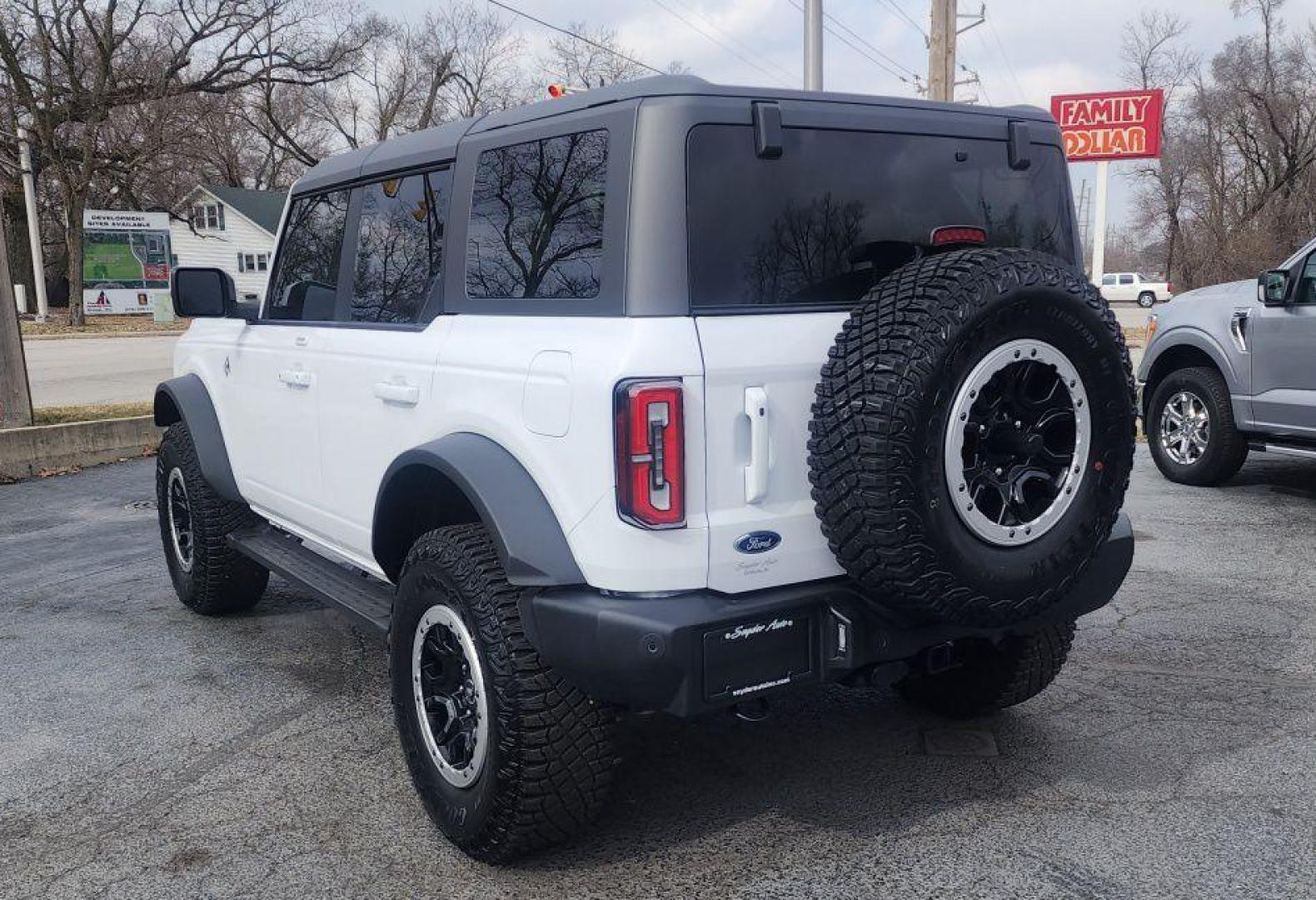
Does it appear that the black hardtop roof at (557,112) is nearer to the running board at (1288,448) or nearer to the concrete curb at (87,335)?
the running board at (1288,448)

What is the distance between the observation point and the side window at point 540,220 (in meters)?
2.96

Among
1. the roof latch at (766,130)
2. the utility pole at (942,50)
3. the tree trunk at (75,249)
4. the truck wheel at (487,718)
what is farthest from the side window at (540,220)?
the tree trunk at (75,249)

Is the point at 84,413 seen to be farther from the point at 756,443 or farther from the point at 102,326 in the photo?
the point at 102,326

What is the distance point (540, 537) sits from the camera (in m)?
2.81

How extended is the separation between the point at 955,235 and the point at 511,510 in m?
1.47

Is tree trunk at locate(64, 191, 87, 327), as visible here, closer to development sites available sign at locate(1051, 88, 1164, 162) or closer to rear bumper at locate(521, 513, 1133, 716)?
development sites available sign at locate(1051, 88, 1164, 162)

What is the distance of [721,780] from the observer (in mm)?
3615

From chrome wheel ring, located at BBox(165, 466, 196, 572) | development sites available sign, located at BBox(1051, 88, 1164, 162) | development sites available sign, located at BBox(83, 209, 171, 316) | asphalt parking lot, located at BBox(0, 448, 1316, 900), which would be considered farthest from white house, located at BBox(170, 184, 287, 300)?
asphalt parking lot, located at BBox(0, 448, 1316, 900)

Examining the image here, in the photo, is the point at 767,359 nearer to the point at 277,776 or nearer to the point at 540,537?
the point at 540,537

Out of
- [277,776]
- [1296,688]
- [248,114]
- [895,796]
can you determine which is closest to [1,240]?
[277,776]

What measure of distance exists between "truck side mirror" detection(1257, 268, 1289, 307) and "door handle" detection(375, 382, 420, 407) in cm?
589

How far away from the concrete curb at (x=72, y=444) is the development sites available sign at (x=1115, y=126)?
22.8 metres

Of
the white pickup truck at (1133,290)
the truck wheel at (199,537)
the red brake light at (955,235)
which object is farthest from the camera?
the white pickup truck at (1133,290)

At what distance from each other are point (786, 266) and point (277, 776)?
7.51ft
